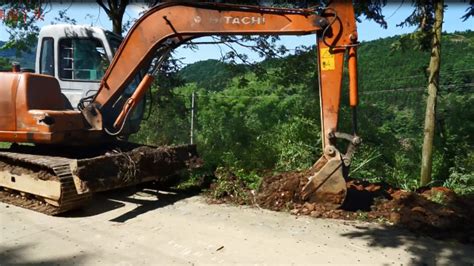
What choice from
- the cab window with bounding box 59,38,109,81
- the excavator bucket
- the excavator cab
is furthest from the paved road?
the cab window with bounding box 59,38,109,81

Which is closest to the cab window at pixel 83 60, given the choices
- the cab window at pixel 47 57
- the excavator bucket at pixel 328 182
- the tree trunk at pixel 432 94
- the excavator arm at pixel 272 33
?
the cab window at pixel 47 57

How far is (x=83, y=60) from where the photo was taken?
705 centimetres

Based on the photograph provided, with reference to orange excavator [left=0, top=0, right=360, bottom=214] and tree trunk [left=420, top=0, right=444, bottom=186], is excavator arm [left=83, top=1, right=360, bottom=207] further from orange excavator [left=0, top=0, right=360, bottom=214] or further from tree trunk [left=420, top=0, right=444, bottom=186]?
tree trunk [left=420, top=0, right=444, bottom=186]

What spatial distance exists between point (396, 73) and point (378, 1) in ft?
36.0

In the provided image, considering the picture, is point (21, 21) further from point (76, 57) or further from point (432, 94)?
point (432, 94)

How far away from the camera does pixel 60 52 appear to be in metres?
7.01

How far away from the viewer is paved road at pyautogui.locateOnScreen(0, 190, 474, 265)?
4.35 meters

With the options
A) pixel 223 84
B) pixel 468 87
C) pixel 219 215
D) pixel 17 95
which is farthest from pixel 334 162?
pixel 223 84

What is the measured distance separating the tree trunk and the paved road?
125 inches

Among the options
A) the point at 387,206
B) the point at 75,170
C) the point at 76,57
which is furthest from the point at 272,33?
the point at 76,57

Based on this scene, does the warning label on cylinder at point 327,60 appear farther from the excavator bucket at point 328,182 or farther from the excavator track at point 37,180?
the excavator track at point 37,180

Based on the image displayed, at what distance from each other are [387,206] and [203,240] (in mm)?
2554

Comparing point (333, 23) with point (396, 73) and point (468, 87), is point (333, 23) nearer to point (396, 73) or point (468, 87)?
point (468, 87)

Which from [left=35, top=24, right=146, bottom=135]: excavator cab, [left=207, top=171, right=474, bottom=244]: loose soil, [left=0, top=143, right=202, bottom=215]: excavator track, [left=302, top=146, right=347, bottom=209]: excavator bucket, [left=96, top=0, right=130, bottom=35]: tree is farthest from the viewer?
[left=96, top=0, right=130, bottom=35]: tree
